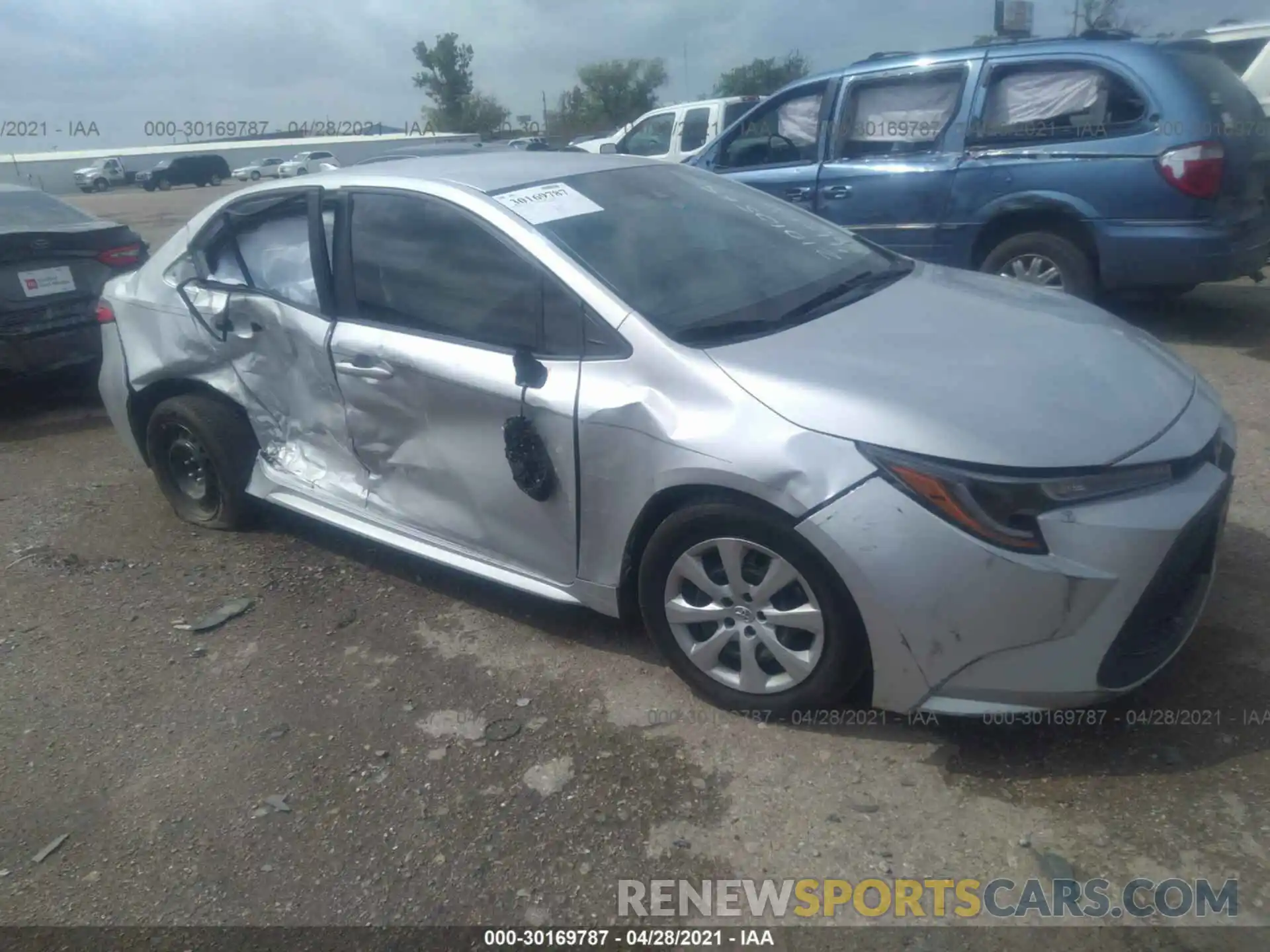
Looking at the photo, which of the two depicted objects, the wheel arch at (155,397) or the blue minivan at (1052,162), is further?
the blue minivan at (1052,162)

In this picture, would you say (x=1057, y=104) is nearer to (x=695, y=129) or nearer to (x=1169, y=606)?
(x=1169, y=606)

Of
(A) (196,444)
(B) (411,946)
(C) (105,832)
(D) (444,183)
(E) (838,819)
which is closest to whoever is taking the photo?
(B) (411,946)

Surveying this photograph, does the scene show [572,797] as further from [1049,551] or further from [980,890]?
[1049,551]

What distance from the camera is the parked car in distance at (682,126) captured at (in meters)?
13.3

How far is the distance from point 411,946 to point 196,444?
2755 millimetres

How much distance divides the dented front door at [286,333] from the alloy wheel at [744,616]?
1499mm

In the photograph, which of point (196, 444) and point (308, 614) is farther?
point (196, 444)

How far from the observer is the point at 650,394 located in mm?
2912

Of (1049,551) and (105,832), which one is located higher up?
(1049,551)

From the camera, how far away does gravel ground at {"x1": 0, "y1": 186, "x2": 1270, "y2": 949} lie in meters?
2.48

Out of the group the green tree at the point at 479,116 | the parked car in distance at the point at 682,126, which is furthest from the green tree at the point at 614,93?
the parked car in distance at the point at 682,126

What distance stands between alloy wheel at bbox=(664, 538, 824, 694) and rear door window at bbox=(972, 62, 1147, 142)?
4.83 metres

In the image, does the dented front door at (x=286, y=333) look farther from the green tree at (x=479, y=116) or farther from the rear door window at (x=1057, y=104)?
the green tree at (x=479, y=116)

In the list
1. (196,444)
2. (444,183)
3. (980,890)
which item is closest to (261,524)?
(196,444)
